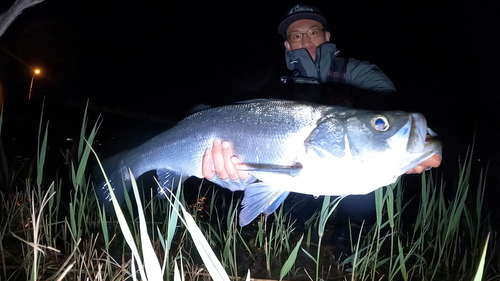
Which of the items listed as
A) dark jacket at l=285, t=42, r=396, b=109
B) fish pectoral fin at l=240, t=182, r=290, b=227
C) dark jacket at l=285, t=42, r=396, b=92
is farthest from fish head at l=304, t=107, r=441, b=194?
dark jacket at l=285, t=42, r=396, b=92

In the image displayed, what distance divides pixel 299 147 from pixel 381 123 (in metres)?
0.49

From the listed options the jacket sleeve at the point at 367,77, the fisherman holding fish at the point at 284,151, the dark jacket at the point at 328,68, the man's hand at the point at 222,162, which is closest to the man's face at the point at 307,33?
the dark jacket at the point at 328,68

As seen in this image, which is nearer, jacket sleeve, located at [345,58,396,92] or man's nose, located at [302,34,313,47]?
jacket sleeve, located at [345,58,396,92]

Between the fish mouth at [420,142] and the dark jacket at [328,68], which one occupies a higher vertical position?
the dark jacket at [328,68]

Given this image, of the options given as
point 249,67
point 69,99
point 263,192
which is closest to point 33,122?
point 69,99

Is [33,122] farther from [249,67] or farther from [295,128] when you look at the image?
[249,67]

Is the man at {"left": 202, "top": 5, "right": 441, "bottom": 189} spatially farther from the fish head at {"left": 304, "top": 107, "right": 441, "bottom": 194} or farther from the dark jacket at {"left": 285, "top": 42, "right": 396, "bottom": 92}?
the fish head at {"left": 304, "top": 107, "right": 441, "bottom": 194}

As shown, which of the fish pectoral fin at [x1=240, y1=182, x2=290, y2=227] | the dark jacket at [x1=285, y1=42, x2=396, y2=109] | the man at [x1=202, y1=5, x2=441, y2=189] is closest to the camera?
the fish pectoral fin at [x1=240, y1=182, x2=290, y2=227]

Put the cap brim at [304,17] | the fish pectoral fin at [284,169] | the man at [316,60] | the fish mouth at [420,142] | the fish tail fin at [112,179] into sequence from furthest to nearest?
the cap brim at [304,17], the man at [316,60], the fish tail fin at [112,179], the fish pectoral fin at [284,169], the fish mouth at [420,142]

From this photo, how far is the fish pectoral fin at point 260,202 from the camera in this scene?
1869 millimetres

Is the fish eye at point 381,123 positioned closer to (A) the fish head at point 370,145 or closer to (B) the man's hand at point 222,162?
(A) the fish head at point 370,145

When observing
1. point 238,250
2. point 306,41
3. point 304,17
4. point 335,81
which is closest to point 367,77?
point 335,81

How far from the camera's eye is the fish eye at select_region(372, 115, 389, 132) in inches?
63.8

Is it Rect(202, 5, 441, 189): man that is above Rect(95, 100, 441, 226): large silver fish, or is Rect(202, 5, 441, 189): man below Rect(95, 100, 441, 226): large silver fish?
above
